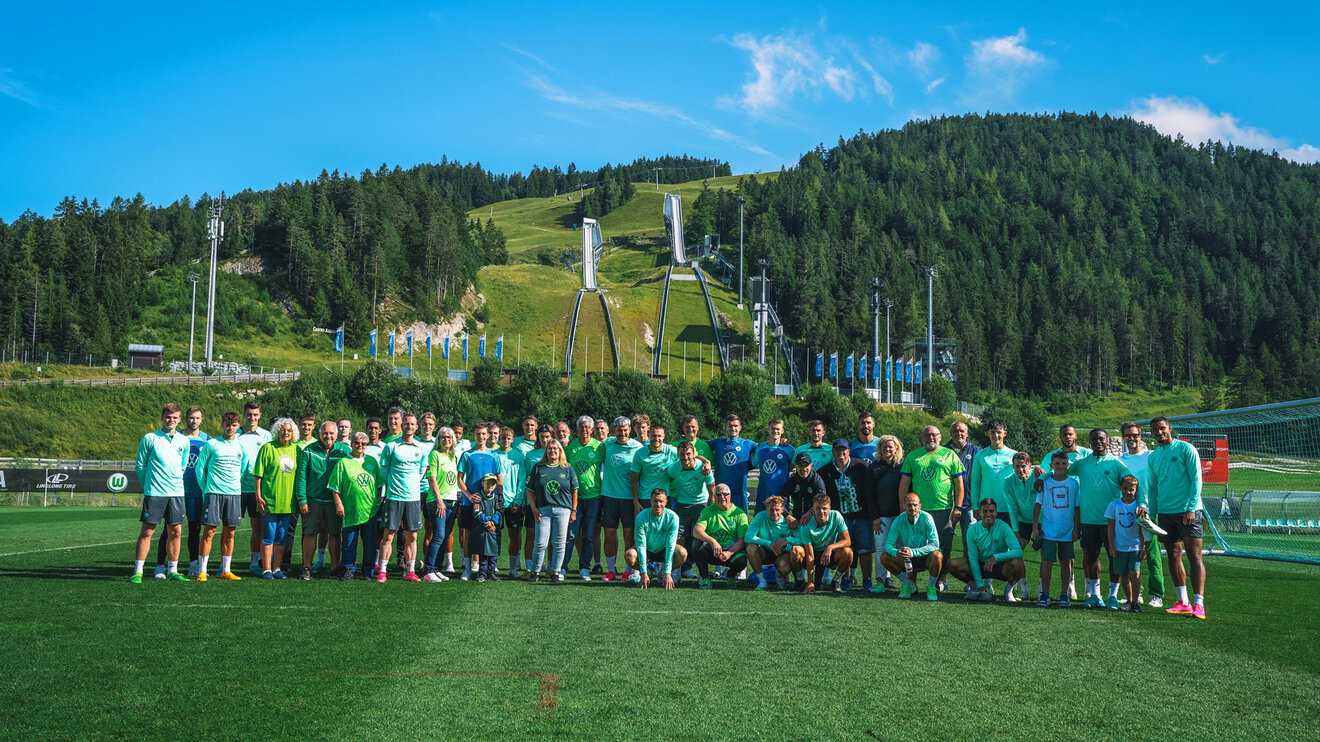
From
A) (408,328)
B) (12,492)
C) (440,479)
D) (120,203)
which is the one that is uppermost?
(120,203)

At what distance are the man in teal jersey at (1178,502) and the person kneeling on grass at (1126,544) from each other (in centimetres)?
32

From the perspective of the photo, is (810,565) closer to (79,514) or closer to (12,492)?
(79,514)

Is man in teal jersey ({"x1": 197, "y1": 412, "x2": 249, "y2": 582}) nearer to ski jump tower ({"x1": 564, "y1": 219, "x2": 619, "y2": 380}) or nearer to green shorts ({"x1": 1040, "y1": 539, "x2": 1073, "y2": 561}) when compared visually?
green shorts ({"x1": 1040, "y1": 539, "x2": 1073, "y2": 561})

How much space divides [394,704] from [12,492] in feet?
98.3

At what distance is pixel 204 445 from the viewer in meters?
10.5

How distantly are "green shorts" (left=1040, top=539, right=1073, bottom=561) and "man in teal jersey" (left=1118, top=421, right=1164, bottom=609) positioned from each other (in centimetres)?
77

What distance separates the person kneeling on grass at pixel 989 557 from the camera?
9.98 meters

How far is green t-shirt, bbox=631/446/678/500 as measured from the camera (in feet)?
37.0

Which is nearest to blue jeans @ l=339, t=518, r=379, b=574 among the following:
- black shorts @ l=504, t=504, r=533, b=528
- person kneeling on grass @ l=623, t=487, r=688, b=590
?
black shorts @ l=504, t=504, r=533, b=528

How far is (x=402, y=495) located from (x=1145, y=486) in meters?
8.25

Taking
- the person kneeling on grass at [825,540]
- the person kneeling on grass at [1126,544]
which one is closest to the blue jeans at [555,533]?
the person kneeling on grass at [825,540]

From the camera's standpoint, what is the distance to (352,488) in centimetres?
1077

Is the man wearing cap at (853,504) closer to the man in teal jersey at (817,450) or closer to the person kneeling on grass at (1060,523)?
the man in teal jersey at (817,450)

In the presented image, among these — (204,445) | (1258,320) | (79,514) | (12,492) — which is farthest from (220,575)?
(1258,320)
